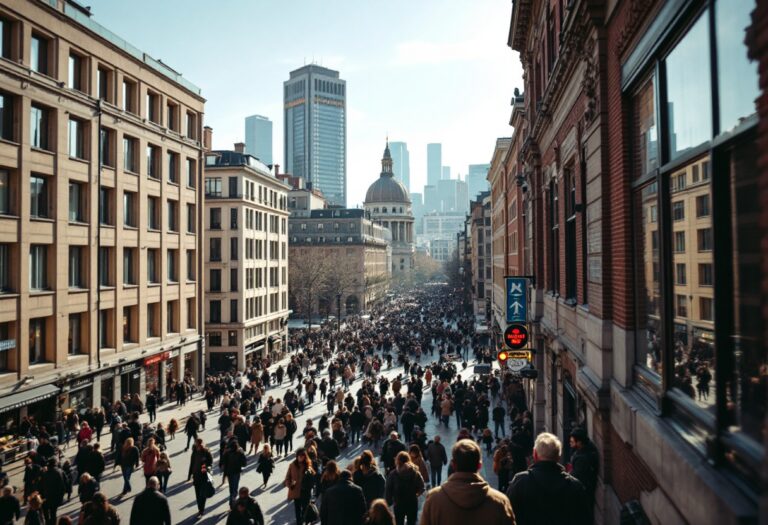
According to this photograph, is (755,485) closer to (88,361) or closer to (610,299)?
(610,299)

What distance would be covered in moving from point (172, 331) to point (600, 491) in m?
30.6

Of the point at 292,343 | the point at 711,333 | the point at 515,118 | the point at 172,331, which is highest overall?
the point at 515,118

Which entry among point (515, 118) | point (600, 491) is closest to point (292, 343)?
point (515, 118)

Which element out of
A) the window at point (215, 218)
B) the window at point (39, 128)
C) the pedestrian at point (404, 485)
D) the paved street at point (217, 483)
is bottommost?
the paved street at point (217, 483)

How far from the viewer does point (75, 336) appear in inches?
1040

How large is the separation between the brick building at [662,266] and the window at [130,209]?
24.6 metres

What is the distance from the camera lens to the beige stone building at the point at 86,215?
22.5m

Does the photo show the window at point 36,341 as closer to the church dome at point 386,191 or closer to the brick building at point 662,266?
the brick building at point 662,266

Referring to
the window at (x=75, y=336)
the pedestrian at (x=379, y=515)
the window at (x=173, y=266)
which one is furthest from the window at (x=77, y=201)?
the pedestrian at (x=379, y=515)

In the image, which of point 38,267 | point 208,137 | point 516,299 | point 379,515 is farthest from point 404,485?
point 208,137

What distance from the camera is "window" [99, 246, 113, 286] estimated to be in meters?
28.3

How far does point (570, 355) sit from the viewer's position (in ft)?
43.0

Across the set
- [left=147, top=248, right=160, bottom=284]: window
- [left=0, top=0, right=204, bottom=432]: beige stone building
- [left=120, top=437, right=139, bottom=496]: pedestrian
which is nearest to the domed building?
[left=0, top=0, right=204, bottom=432]: beige stone building

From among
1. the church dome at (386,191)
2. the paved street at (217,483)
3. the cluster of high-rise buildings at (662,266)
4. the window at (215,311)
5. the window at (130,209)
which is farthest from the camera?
the church dome at (386,191)
